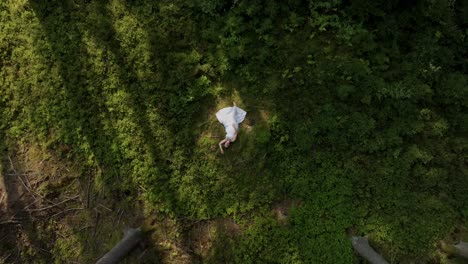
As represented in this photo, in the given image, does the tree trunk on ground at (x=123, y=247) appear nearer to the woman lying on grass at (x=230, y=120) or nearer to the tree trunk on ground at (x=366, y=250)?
the woman lying on grass at (x=230, y=120)

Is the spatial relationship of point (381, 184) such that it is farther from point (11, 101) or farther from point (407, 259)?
point (11, 101)

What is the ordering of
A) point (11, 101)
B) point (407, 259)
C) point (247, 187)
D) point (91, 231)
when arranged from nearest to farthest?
point (407, 259) → point (247, 187) → point (91, 231) → point (11, 101)

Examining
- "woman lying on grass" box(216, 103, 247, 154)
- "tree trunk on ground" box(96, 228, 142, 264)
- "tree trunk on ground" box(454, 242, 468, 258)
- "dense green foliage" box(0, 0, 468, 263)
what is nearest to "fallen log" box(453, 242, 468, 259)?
"tree trunk on ground" box(454, 242, 468, 258)

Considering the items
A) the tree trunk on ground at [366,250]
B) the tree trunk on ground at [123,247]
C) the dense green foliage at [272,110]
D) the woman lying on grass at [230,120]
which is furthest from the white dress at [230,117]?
the tree trunk on ground at [366,250]

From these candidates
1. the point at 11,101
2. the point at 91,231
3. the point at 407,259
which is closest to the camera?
the point at 407,259

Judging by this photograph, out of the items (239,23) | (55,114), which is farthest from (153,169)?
(239,23)
